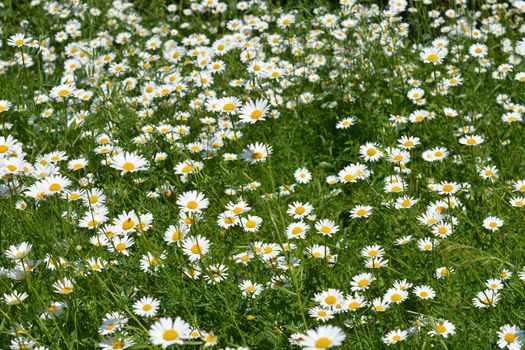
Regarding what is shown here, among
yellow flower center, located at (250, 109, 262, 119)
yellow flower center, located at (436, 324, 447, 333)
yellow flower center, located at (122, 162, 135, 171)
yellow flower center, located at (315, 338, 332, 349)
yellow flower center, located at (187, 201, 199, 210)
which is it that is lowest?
yellow flower center, located at (315, 338, 332, 349)

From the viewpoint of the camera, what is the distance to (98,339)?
2.72 m

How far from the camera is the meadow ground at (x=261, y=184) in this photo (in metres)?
2.62

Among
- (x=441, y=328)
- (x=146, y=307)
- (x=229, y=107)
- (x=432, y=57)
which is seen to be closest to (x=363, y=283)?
(x=441, y=328)

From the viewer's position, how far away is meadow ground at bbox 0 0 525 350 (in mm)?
2615

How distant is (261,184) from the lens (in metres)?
3.34

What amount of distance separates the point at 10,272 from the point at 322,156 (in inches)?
78.7

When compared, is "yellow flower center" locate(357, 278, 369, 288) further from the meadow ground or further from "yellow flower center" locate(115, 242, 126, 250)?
"yellow flower center" locate(115, 242, 126, 250)

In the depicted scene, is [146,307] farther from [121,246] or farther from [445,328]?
[445,328]

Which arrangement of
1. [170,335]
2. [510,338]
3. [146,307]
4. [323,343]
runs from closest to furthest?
[323,343]
[170,335]
[510,338]
[146,307]

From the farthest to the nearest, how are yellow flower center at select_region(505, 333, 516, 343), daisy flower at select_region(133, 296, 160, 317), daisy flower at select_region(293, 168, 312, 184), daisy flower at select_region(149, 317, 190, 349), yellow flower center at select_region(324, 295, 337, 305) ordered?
1. daisy flower at select_region(293, 168, 312, 184)
2. daisy flower at select_region(133, 296, 160, 317)
3. yellow flower center at select_region(324, 295, 337, 305)
4. yellow flower center at select_region(505, 333, 516, 343)
5. daisy flower at select_region(149, 317, 190, 349)

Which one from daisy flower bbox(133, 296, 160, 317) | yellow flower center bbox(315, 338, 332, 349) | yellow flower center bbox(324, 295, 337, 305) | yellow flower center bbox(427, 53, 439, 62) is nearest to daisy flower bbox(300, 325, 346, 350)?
yellow flower center bbox(315, 338, 332, 349)

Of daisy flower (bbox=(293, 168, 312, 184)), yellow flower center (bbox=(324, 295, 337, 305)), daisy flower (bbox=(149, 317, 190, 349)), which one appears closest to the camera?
daisy flower (bbox=(149, 317, 190, 349))

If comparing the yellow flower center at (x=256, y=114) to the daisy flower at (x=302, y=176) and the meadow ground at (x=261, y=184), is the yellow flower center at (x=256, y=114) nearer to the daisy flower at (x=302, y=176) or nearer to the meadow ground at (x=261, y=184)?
the meadow ground at (x=261, y=184)

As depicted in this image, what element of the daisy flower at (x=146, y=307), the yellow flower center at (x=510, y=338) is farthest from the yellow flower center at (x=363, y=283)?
the daisy flower at (x=146, y=307)
